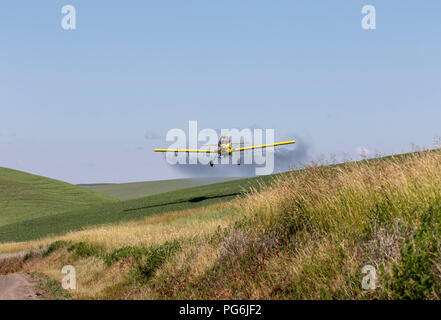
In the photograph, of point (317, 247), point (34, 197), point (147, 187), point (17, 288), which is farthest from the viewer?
point (147, 187)

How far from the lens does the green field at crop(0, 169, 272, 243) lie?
1747 inches

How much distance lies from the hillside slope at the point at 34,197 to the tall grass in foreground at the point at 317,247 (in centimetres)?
5428

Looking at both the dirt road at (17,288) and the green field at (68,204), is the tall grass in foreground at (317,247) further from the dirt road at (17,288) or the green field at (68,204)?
the green field at (68,204)

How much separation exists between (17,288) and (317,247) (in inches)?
361

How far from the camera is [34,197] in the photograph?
77688mm

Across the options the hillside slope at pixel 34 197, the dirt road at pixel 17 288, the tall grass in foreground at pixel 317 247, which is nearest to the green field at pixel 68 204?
the hillside slope at pixel 34 197

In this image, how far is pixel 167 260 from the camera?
1238 centimetres

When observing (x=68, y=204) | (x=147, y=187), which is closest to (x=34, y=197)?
(x=68, y=204)

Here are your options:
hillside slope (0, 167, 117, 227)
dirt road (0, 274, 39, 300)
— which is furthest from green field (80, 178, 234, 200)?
dirt road (0, 274, 39, 300)

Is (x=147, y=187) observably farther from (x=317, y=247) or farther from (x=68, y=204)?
(x=317, y=247)

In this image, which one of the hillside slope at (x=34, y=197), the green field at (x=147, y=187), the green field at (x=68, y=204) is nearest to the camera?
the green field at (x=68, y=204)

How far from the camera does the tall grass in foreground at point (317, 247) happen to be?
271 inches

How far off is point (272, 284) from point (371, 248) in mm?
1985
